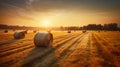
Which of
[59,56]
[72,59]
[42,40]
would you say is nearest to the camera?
[72,59]

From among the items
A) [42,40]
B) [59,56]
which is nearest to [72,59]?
[59,56]

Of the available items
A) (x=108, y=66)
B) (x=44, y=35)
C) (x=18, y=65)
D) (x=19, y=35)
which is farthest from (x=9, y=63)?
(x=19, y=35)

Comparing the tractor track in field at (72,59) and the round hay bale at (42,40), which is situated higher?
the round hay bale at (42,40)

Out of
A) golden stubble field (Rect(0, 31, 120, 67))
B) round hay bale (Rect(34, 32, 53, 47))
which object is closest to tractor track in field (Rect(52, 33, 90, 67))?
golden stubble field (Rect(0, 31, 120, 67))

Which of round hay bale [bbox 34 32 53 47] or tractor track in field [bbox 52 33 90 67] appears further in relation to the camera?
round hay bale [bbox 34 32 53 47]

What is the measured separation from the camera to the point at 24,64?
8.62 metres

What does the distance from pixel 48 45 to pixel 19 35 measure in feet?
45.1

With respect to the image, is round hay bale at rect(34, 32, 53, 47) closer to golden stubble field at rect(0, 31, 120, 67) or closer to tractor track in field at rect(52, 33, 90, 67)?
golden stubble field at rect(0, 31, 120, 67)

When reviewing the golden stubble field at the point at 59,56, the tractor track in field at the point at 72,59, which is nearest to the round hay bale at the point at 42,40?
the golden stubble field at the point at 59,56

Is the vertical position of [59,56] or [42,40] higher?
[42,40]

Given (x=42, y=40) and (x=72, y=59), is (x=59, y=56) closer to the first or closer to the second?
(x=72, y=59)

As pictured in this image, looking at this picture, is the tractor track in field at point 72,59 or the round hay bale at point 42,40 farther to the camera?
the round hay bale at point 42,40

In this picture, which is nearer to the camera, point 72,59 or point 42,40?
point 72,59

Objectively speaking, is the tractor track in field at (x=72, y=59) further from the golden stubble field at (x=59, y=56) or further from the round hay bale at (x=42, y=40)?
the round hay bale at (x=42, y=40)
